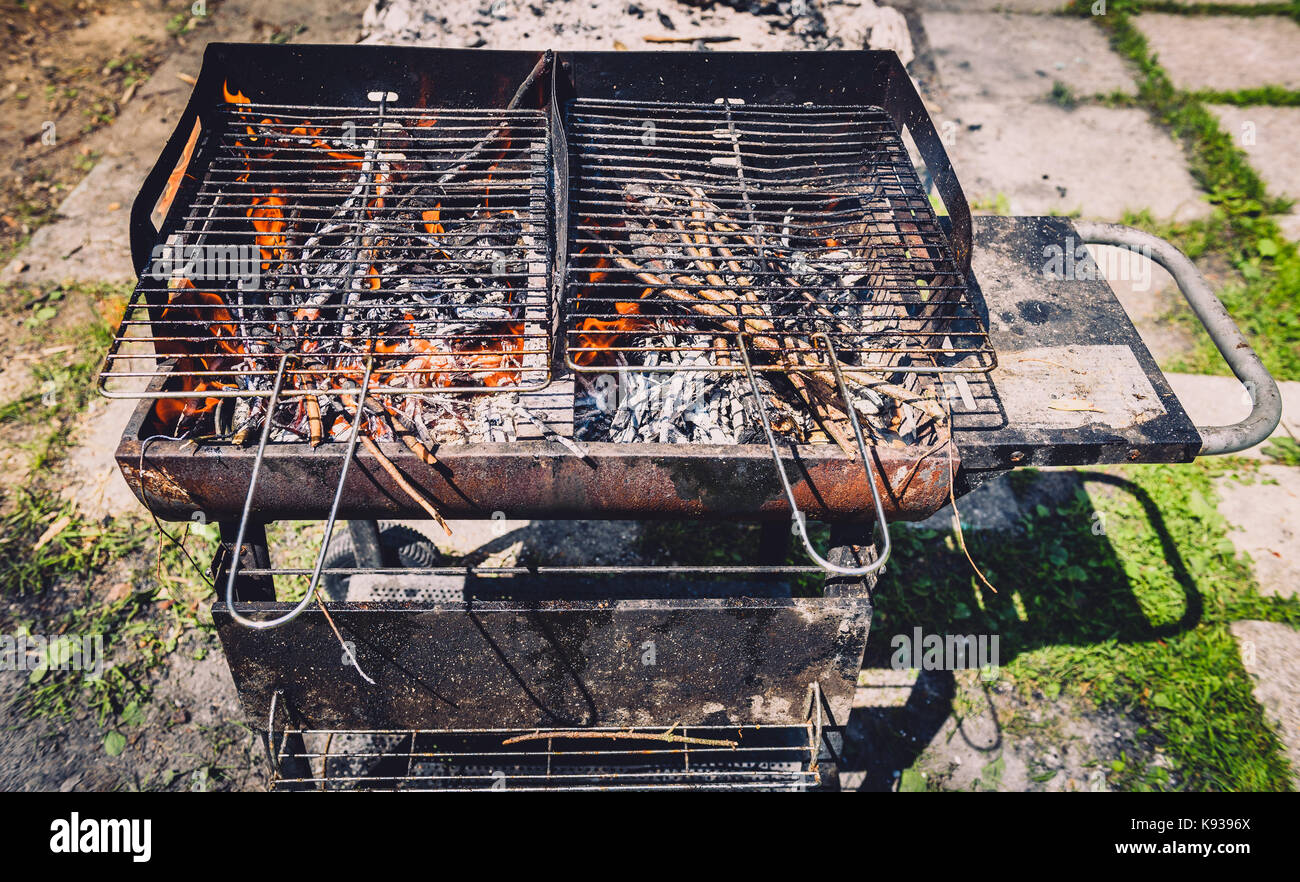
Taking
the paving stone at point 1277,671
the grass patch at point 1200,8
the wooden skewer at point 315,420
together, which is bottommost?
the paving stone at point 1277,671

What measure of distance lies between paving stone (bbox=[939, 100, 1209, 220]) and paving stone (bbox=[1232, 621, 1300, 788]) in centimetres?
318

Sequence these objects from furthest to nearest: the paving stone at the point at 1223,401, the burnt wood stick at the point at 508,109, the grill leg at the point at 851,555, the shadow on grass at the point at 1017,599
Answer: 1. the paving stone at the point at 1223,401
2. the shadow on grass at the point at 1017,599
3. the burnt wood stick at the point at 508,109
4. the grill leg at the point at 851,555

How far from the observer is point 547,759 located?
3107 millimetres

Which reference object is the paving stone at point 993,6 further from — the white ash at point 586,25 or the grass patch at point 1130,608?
the grass patch at point 1130,608

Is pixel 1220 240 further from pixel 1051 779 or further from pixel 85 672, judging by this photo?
pixel 85 672

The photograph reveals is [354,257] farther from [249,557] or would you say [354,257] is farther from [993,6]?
[993,6]

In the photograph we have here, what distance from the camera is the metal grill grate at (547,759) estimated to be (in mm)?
2898

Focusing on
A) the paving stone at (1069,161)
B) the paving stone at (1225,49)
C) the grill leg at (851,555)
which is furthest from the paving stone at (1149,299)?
the grill leg at (851,555)

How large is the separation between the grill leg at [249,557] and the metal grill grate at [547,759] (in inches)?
23.2

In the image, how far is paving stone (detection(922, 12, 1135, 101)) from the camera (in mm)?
6785

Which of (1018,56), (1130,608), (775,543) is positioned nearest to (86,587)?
(775,543)

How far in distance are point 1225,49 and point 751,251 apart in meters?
7.08
